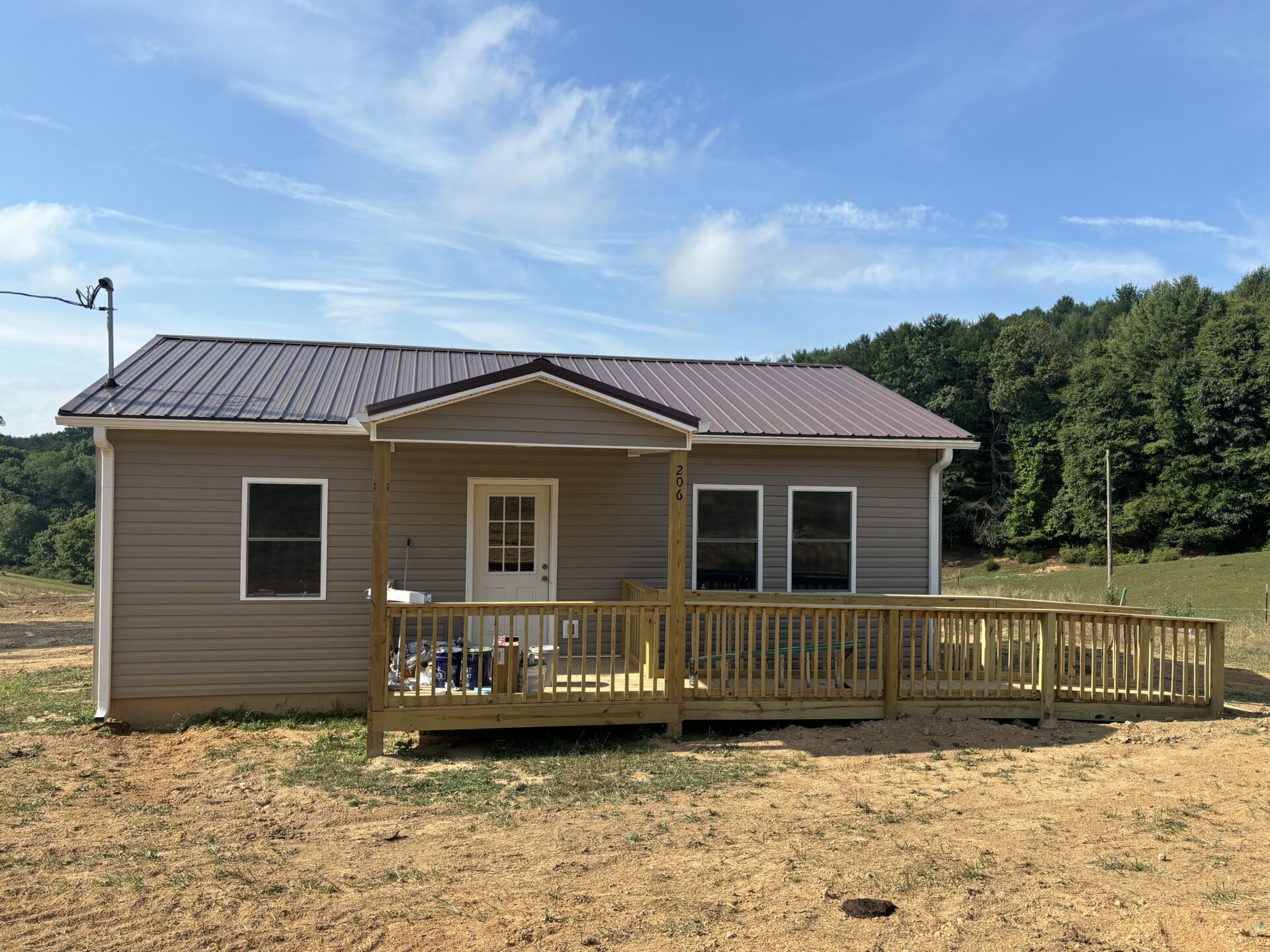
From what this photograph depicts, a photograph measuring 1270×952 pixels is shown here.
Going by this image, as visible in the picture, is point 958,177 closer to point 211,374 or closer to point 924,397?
point 211,374

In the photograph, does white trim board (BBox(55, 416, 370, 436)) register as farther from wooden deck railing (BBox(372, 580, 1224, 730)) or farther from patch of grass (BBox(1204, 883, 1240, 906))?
patch of grass (BBox(1204, 883, 1240, 906))

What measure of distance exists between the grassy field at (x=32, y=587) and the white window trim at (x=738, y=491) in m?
25.5

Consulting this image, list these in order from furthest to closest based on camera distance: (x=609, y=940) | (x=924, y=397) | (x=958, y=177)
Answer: (x=924, y=397), (x=958, y=177), (x=609, y=940)

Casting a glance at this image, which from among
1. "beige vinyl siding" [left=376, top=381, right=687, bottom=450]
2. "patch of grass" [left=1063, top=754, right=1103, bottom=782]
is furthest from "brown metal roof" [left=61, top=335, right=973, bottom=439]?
"patch of grass" [left=1063, top=754, right=1103, bottom=782]

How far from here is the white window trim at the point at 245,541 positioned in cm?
905

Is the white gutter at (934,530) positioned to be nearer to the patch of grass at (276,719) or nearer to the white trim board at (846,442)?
the white trim board at (846,442)

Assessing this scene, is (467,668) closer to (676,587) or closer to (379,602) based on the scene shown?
(379,602)

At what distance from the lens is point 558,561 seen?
9938mm

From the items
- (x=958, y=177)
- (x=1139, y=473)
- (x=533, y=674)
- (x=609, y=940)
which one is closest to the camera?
(x=609, y=940)

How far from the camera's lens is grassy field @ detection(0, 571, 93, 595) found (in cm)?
2731

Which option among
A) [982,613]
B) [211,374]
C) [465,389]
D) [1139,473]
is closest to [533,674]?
[465,389]

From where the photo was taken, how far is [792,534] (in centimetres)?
1038

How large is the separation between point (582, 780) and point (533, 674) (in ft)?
6.48

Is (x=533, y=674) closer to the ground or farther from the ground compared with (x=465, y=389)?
closer to the ground
